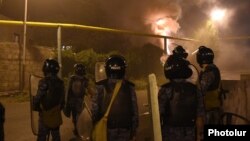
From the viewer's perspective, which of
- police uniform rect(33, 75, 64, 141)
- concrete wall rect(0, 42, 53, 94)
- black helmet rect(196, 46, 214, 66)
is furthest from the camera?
concrete wall rect(0, 42, 53, 94)

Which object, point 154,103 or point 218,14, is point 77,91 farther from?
point 218,14

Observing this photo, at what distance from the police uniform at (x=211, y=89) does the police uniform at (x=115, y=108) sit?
208 cm

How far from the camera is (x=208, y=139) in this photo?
14.6 feet

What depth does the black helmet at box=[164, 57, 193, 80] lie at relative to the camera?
4.40 m

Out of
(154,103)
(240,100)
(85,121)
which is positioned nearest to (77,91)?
(85,121)

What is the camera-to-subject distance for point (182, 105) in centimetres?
434

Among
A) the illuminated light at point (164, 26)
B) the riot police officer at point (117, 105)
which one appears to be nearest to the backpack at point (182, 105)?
the riot police officer at point (117, 105)

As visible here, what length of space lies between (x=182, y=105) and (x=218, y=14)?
4375 centimetres

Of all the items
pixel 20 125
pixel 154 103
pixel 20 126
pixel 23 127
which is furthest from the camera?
pixel 20 125

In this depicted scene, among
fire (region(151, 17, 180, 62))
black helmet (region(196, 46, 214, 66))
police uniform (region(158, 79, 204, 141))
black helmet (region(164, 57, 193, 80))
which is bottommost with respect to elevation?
police uniform (region(158, 79, 204, 141))

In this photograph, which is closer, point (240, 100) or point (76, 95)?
point (240, 100)

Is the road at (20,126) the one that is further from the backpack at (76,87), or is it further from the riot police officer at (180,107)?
the riot police officer at (180,107)

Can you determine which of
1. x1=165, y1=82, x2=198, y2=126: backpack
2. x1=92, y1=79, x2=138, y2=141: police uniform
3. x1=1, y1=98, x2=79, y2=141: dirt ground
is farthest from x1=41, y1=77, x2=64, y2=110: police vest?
x1=1, y1=98, x2=79, y2=141: dirt ground

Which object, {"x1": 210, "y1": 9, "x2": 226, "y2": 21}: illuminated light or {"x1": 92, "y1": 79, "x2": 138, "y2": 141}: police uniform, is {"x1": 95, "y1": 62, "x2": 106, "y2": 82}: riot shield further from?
{"x1": 210, "y1": 9, "x2": 226, "y2": 21}: illuminated light
